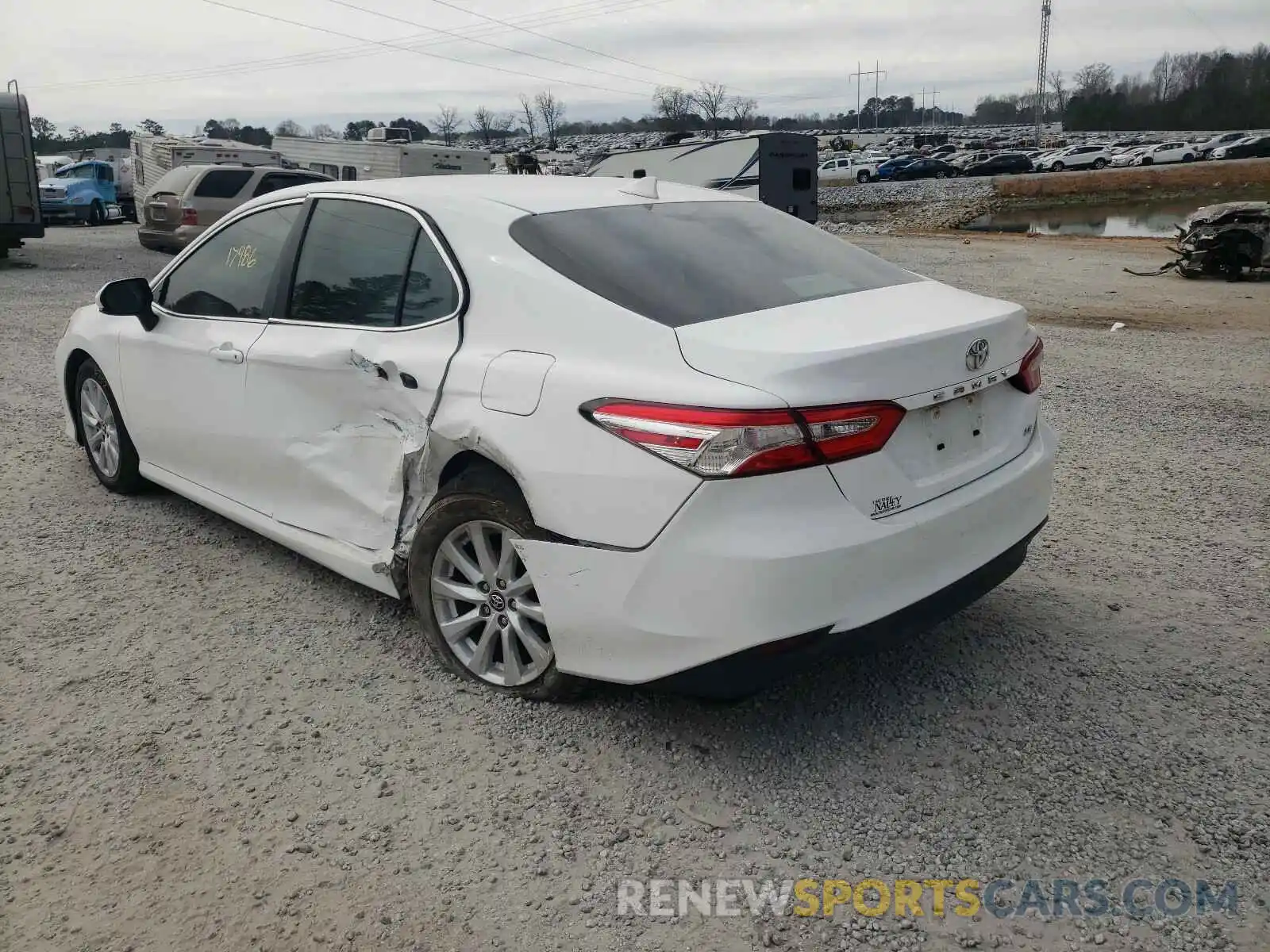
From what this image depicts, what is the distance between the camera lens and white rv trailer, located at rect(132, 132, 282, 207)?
2500 cm

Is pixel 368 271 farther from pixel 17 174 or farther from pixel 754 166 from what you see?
pixel 754 166

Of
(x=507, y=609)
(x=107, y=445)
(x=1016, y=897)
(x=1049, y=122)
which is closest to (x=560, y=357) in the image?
(x=507, y=609)

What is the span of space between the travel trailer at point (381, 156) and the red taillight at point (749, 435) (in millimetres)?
26277

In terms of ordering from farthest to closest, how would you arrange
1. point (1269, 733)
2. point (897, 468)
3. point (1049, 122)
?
point (1049, 122), point (1269, 733), point (897, 468)

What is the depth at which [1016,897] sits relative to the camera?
99.8 inches

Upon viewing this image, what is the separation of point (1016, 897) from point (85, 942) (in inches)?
86.0

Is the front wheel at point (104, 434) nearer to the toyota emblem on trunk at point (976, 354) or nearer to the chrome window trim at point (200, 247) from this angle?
the chrome window trim at point (200, 247)

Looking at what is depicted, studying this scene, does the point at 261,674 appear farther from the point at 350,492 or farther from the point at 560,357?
the point at 560,357

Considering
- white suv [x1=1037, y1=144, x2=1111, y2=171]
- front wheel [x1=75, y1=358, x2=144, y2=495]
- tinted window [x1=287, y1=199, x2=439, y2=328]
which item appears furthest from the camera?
white suv [x1=1037, y1=144, x2=1111, y2=171]

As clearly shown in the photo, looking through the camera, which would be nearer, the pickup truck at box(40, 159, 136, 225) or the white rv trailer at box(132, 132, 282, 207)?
the white rv trailer at box(132, 132, 282, 207)

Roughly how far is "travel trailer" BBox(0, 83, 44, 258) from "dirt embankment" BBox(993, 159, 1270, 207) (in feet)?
121

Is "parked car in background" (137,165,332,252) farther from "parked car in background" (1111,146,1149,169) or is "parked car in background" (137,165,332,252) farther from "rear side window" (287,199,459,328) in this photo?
"parked car in background" (1111,146,1149,169)

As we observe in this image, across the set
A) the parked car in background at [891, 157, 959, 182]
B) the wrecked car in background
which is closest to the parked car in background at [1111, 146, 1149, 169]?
the parked car in background at [891, 157, 959, 182]

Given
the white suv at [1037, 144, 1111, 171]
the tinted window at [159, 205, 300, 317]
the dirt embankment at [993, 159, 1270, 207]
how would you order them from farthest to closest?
1. the white suv at [1037, 144, 1111, 171]
2. the dirt embankment at [993, 159, 1270, 207]
3. the tinted window at [159, 205, 300, 317]
